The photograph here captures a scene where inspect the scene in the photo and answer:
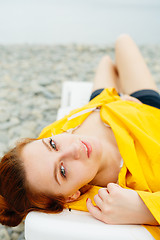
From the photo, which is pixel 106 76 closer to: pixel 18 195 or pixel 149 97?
pixel 149 97

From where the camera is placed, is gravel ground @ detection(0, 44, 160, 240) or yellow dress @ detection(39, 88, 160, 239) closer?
yellow dress @ detection(39, 88, 160, 239)

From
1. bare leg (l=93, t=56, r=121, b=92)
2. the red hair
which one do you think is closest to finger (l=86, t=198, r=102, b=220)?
the red hair

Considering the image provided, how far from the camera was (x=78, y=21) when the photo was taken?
13.1 ft

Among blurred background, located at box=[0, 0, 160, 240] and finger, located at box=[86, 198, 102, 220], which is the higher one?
blurred background, located at box=[0, 0, 160, 240]

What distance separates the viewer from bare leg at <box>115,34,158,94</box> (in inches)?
67.3

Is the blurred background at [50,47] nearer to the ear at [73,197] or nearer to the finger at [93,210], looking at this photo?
the ear at [73,197]

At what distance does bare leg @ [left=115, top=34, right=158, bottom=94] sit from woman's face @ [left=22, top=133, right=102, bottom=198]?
2.42 ft

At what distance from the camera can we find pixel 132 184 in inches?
47.1

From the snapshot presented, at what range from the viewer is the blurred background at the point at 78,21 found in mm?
3676

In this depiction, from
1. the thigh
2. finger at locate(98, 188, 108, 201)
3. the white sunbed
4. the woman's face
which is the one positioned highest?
the thigh

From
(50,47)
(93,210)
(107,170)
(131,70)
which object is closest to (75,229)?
(93,210)

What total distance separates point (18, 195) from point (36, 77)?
174 centimetres

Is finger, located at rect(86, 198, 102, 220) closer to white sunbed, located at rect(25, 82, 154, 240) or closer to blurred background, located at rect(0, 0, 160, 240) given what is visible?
white sunbed, located at rect(25, 82, 154, 240)

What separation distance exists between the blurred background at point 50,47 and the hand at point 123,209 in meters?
→ 0.58
